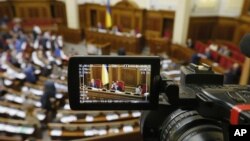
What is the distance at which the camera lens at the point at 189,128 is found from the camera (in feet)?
3.57

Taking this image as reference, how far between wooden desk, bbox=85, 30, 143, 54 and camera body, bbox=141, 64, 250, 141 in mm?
10983

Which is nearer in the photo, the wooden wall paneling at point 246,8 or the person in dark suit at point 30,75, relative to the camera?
the person in dark suit at point 30,75

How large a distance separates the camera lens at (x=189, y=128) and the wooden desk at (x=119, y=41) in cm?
1113

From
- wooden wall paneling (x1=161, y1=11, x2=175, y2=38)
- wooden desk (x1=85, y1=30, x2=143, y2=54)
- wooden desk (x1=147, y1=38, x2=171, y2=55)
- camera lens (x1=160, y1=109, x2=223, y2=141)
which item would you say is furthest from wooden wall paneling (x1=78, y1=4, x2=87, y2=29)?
camera lens (x1=160, y1=109, x2=223, y2=141)

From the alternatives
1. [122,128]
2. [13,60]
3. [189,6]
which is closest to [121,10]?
[189,6]

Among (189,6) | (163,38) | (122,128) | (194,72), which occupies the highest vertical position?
(189,6)

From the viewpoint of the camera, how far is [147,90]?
51.7 inches

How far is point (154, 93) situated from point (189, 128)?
0.83 ft

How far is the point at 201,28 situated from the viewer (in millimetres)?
12406

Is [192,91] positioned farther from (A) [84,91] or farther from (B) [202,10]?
(B) [202,10]

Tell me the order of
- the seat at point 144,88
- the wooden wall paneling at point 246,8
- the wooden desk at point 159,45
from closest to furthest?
the seat at point 144,88, the wooden wall paneling at point 246,8, the wooden desk at point 159,45

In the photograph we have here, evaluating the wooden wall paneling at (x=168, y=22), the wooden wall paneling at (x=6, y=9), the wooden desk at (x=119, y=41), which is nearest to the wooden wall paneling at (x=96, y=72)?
the wooden desk at (x=119, y=41)

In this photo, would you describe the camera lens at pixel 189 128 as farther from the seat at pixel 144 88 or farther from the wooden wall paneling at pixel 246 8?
the wooden wall paneling at pixel 246 8

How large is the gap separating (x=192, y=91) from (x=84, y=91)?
575 mm
